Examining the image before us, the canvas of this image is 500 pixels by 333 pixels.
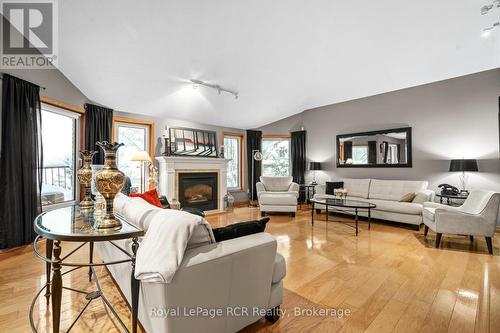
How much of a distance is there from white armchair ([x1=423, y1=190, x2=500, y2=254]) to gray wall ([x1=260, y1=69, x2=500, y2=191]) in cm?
134

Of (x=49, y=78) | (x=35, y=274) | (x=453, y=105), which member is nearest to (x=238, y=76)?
(x=49, y=78)

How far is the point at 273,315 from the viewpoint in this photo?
1617 millimetres

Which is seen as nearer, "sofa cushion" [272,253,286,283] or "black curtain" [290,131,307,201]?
"sofa cushion" [272,253,286,283]

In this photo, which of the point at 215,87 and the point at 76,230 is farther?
the point at 215,87

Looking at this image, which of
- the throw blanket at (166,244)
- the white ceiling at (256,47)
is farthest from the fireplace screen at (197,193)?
the throw blanket at (166,244)

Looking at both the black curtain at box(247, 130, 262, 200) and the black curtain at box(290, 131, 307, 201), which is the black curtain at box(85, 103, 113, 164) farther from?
the black curtain at box(290, 131, 307, 201)

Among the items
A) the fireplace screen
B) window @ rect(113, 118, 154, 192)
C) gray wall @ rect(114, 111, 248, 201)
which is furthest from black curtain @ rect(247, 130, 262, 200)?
window @ rect(113, 118, 154, 192)

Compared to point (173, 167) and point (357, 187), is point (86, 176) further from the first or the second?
point (357, 187)

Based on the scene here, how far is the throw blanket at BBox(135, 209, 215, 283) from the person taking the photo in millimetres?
1088

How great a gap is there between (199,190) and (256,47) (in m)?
3.24

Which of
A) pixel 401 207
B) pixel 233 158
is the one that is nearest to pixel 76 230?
pixel 401 207

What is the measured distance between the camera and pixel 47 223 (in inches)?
56.6

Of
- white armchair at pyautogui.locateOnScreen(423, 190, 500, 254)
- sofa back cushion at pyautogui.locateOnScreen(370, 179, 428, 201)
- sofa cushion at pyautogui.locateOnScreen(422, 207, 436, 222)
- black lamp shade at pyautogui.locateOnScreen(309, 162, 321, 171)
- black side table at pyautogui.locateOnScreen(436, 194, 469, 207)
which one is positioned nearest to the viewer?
white armchair at pyautogui.locateOnScreen(423, 190, 500, 254)

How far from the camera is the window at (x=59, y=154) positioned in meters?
3.44
